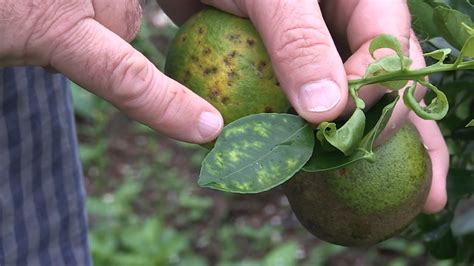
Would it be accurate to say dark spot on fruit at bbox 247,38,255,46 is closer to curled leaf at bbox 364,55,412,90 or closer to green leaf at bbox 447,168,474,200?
curled leaf at bbox 364,55,412,90

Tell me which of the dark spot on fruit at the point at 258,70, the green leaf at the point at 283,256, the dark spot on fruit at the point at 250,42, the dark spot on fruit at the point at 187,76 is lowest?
the green leaf at the point at 283,256

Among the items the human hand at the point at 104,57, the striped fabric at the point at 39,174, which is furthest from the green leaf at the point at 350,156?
the striped fabric at the point at 39,174

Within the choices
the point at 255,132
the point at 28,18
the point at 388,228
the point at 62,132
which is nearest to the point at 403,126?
the point at 388,228

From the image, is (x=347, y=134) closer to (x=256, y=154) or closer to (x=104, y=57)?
(x=256, y=154)

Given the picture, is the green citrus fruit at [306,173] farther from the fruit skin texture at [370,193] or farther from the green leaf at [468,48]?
the green leaf at [468,48]

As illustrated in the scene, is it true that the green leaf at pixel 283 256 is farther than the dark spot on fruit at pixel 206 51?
Yes

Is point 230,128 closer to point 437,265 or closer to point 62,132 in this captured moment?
point 62,132

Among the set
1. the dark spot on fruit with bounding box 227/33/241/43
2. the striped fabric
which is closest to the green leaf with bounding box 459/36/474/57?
the dark spot on fruit with bounding box 227/33/241/43

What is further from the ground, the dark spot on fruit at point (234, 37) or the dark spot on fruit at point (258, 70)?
the dark spot on fruit at point (234, 37)
